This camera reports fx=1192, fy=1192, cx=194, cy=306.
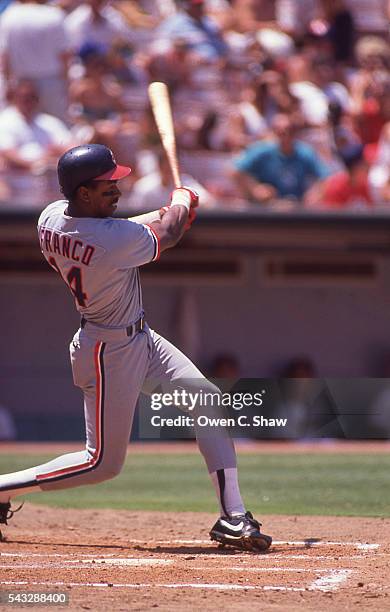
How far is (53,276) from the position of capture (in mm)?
12211

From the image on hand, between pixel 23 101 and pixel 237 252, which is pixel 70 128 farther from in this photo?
pixel 237 252

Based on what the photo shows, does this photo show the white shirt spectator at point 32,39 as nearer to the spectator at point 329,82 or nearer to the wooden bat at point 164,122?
the spectator at point 329,82

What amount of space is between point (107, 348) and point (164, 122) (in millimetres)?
1482

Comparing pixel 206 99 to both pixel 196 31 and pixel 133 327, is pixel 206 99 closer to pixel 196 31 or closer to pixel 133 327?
pixel 196 31

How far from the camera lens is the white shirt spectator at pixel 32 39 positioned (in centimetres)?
1153

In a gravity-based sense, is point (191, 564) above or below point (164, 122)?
below

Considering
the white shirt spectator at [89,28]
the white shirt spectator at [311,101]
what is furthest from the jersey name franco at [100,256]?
the white shirt spectator at [311,101]

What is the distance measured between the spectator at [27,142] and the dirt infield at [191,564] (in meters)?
4.89

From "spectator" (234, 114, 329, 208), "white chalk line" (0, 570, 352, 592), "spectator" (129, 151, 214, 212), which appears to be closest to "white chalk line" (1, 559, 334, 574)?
"white chalk line" (0, 570, 352, 592)

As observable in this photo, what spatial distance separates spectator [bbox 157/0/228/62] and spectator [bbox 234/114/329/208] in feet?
4.70

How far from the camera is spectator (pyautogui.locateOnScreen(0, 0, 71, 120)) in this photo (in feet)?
37.8

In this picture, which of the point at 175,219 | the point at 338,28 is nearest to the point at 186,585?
the point at 175,219

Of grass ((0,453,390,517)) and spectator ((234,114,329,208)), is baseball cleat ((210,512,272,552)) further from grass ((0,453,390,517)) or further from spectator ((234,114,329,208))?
spectator ((234,114,329,208))

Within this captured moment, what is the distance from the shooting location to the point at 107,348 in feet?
16.9
